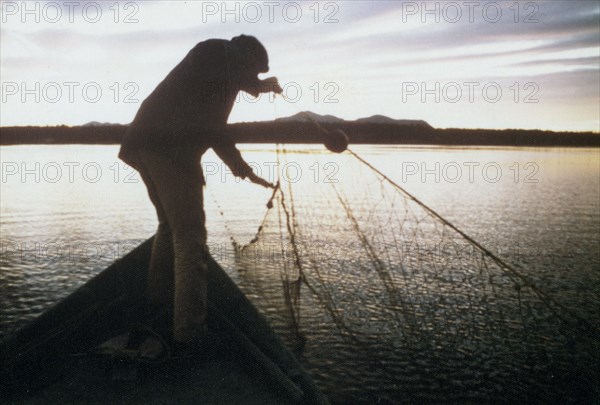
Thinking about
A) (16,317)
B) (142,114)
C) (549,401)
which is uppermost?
(142,114)

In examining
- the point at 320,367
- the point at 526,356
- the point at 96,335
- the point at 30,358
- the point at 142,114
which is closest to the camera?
the point at 30,358

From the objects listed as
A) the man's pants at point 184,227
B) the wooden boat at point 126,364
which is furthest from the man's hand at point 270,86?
the wooden boat at point 126,364

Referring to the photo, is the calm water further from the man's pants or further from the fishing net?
the man's pants

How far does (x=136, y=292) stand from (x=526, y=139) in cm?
7908

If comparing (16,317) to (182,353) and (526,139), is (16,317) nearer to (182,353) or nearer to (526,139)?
(182,353)

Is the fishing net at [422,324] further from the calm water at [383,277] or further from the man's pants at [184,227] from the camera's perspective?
the man's pants at [184,227]

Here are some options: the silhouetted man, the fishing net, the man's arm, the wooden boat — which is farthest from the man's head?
the wooden boat

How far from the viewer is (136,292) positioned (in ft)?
14.3

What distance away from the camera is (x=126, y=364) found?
335cm

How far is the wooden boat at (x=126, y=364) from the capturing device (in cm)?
307

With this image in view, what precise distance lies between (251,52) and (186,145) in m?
1.05

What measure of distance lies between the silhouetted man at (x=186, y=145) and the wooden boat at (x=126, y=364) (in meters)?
0.36

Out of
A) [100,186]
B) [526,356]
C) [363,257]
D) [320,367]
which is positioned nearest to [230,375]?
[320,367]

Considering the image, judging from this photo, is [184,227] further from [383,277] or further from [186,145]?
[383,277]
